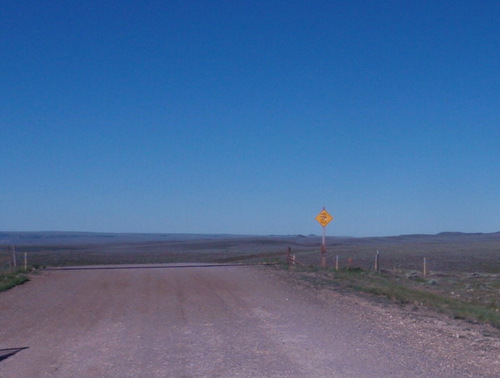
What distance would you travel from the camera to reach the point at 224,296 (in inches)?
808

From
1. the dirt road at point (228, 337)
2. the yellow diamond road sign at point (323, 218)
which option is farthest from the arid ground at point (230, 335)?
the yellow diamond road sign at point (323, 218)

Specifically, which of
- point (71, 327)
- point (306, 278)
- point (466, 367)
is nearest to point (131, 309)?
point (71, 327)

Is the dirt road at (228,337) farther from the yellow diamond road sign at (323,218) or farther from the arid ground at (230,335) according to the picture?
the yellow diamond road sign at (323,218)

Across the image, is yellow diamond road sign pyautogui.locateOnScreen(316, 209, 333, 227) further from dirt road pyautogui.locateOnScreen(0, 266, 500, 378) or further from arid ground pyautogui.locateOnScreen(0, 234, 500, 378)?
dirt road pyautogui.locateOnScreen(0, 266, 500, 378)

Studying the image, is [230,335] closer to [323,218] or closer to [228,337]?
[228,337]

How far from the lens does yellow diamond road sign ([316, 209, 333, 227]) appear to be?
34062 millimetres

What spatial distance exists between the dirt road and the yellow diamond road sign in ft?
39.8

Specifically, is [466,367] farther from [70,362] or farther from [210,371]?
[70,362]

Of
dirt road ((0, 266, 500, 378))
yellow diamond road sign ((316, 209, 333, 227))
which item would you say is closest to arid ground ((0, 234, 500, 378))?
dirt road ((0, 266, 500, 378))

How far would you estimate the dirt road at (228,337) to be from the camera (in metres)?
10.2

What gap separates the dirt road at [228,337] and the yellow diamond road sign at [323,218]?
12.1 m

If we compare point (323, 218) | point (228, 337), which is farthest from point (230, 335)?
point (323, 218)

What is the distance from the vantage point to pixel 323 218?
1345 inches

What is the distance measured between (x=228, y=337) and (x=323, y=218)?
71.0 ft
